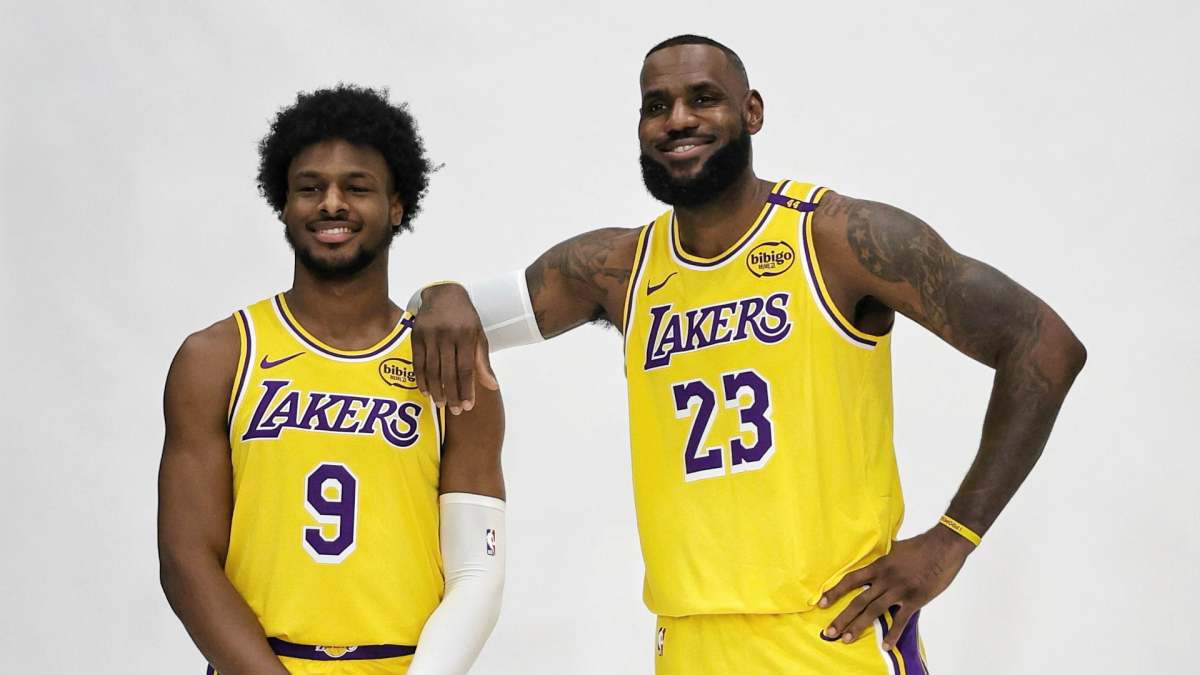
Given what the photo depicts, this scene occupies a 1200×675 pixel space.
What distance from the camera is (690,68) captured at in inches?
102

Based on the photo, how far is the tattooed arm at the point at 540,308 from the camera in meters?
2.53

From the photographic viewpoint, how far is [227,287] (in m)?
4.50

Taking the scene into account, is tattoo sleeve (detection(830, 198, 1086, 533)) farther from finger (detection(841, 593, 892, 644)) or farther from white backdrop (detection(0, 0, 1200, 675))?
white backdrop (detection(0, 0, 1200, 675))

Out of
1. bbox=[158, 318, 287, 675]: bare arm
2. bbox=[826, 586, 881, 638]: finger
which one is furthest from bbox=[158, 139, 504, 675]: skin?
bbox=[826, 586, 881, 638]: finger

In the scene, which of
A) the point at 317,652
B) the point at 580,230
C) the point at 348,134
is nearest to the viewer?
the point at 317,652

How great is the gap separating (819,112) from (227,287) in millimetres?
1941

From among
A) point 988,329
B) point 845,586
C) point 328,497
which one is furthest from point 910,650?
point 328,497

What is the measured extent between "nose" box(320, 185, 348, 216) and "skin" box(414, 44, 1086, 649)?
0.80ft

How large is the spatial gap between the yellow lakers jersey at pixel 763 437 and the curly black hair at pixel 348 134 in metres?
0.58

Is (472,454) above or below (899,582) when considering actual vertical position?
above

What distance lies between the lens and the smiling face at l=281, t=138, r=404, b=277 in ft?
8.32

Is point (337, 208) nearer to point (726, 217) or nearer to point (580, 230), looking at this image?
point (726, 217)

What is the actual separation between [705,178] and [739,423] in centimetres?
44

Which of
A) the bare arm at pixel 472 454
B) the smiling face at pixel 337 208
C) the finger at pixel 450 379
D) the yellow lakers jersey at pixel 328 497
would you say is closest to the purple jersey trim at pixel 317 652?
the yellow lakers jersey at pixel 328 497
